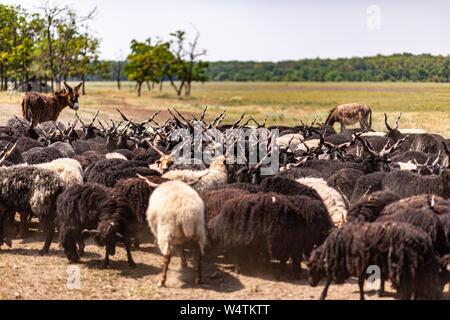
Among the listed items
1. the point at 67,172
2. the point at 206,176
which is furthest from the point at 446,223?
the point at 67,172

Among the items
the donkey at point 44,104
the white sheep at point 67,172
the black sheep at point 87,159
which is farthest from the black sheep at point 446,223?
the donkey at point 44,104

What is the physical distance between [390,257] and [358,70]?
111526 millimetres

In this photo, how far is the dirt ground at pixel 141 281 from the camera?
Answer: 688 cm

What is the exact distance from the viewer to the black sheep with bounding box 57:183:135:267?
7914 millimetres

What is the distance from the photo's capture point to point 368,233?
6.43 metres

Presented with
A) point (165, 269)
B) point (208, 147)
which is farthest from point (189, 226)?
point (208, 147)

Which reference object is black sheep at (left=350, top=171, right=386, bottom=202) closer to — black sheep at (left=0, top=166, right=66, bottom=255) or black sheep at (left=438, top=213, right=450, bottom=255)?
black sheep at (left=438, top=213, right=450, bottom=255)

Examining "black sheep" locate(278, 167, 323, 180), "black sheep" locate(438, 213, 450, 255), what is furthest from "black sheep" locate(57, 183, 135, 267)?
"black sheep" locate(438, 213, 450, 255)

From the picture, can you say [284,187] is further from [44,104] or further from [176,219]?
[44,104]

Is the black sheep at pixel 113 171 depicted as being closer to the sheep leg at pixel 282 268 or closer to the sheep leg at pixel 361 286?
the sheep leg at pixel 282 268

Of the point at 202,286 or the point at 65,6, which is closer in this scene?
the point at 202,286
